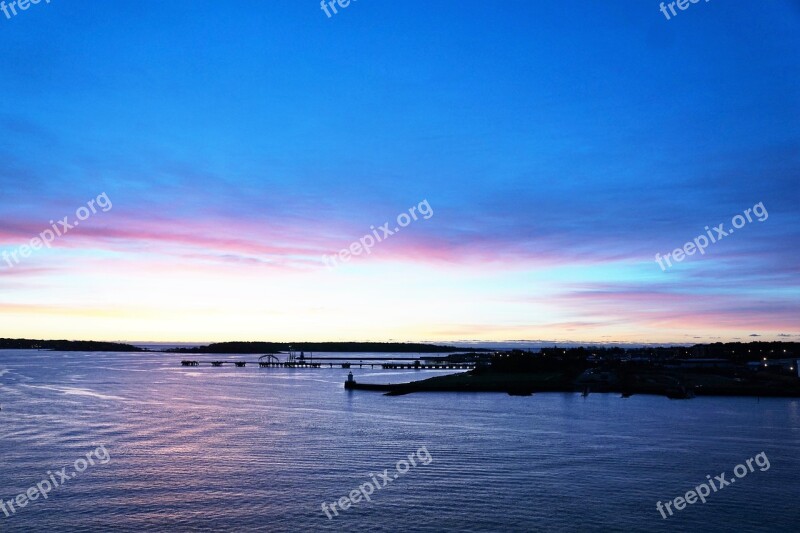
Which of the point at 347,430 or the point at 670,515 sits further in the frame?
the point at 347,430

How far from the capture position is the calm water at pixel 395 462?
2895 cm

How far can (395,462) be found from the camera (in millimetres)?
40844

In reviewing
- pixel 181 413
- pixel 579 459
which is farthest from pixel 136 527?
pixel 181 413

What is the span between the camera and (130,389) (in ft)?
335

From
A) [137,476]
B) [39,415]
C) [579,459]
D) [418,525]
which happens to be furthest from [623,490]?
[39,415]

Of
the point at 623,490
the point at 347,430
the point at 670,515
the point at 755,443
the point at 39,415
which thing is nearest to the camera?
the point at 670,515

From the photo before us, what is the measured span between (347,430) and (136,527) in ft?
97.0

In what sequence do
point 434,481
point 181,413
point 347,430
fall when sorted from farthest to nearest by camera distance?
point 181,413, point 347,430, point 434,481

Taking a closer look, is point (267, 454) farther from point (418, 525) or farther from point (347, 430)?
point (418, 525)

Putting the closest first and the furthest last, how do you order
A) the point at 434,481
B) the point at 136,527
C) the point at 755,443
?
the point at 136,527, the point at 434,481, the point at 755,443

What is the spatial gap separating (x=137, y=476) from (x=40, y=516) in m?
7.81

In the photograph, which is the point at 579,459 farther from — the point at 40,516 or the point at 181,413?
the point at 181,413

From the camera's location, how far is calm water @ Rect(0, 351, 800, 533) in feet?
95.0

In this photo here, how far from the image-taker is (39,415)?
212ft
